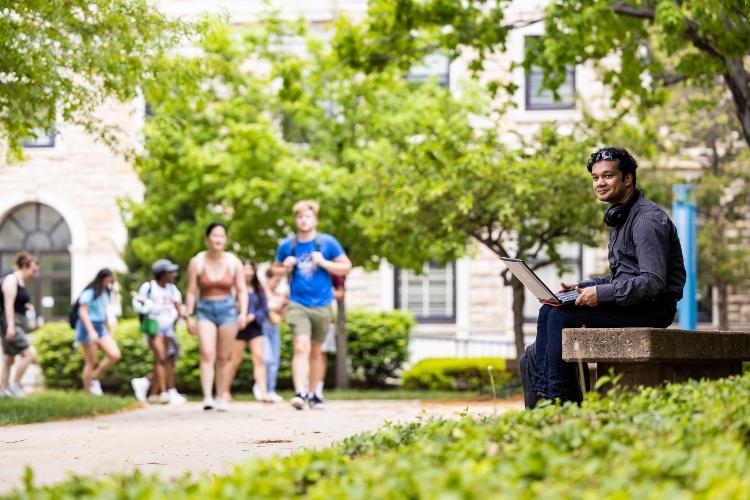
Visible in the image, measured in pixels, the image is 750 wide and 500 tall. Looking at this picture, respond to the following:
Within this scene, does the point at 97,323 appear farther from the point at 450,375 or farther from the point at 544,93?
the point at 544,93

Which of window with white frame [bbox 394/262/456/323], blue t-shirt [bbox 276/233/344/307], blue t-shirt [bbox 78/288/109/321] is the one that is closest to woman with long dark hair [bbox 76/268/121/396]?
blue t-shirt [bbox 78/288/109/321]

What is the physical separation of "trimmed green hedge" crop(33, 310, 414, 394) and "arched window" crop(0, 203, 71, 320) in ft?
27.7

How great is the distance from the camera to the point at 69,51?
12492 millimetres

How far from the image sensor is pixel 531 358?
813 centimetres

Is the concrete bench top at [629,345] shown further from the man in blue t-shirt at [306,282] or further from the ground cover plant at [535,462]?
the man in blue t-shirt at [306,282]

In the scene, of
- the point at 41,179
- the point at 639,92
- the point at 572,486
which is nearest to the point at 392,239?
the point at 639,92

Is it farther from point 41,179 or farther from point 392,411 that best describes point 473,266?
point 392,411

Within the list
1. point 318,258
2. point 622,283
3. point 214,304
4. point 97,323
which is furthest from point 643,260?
point 97,323

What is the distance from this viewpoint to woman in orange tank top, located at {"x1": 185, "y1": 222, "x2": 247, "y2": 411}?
14.1 meters

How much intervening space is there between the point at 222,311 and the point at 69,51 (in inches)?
123

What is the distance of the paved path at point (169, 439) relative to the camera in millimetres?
7316

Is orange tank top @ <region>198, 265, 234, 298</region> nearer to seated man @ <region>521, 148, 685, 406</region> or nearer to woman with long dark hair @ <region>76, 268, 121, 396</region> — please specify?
woman with long dark hair @ <region>76, 268, 121, 396</region>

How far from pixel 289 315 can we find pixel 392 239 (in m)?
6.32

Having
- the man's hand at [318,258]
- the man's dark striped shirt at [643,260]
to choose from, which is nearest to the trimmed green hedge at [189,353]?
the man's hand at [318,258]
